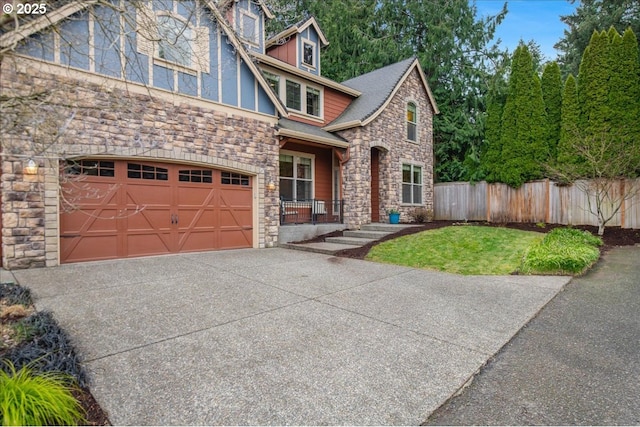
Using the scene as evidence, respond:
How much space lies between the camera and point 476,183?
572 inches

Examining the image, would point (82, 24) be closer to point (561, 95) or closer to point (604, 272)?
point (604, 272)

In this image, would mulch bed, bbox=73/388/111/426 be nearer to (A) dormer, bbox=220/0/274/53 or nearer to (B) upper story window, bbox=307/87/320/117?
(A) dormer, bbox=220/0/274/53

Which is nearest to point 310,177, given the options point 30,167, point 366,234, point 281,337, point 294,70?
A: point 366,234

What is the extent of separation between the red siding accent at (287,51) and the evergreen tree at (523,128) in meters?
8.90

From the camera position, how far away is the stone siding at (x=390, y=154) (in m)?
12.0

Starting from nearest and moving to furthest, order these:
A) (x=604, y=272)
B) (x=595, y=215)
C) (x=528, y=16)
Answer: (x=604, y=272) → (x=595, y=215) → (x=528, y=16)

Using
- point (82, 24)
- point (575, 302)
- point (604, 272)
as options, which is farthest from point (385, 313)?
point (82, 24)

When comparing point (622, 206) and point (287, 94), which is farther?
point (287, 94)

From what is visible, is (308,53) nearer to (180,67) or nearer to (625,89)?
(180,67)

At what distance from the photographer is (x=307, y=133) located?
10.8m

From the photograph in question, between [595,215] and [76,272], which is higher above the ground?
[595,215]

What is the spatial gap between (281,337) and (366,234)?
7.76 metres

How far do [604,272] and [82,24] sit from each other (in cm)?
1148

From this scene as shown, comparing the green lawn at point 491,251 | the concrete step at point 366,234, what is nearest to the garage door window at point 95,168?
the green lawn at point 491,251
